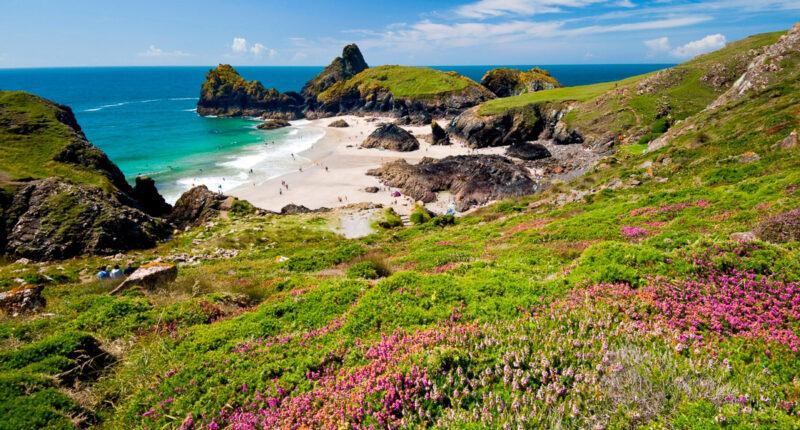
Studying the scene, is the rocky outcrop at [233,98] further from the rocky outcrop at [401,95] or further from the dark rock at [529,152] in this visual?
the dark rock at [529,152]

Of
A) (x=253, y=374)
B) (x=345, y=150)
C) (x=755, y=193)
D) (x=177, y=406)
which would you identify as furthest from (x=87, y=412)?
(x=345, y=150)

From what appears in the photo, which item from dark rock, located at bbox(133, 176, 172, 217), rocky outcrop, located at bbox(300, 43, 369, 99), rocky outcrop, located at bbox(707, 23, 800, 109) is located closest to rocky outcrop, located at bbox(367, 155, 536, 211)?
rocky outcrop, located at bbox(707, 23, 800, 109)

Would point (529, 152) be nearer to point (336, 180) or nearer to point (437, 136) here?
point (437, 136)

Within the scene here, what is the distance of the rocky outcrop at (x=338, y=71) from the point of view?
169125 mm

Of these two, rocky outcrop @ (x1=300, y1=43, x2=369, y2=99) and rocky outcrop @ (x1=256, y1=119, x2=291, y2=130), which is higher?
rocky outcrop @ (x1=300, y1=43, x2=369, y2=99)

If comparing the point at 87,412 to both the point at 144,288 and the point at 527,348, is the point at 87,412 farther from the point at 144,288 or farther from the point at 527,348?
the point at 144,288

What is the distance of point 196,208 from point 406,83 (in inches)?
4588

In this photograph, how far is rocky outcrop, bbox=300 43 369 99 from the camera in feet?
555

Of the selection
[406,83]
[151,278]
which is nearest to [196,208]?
[151,278]

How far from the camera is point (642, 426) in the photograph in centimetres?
366

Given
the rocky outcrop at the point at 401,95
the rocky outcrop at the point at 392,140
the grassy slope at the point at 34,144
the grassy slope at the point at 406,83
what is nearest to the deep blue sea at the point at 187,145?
the grassy slope at the point at 34,144

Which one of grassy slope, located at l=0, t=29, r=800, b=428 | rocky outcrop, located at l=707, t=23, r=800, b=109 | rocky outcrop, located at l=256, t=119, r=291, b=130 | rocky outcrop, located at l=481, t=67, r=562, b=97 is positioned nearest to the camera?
grassy slope, located at l=0, t=29, r=800, b=428

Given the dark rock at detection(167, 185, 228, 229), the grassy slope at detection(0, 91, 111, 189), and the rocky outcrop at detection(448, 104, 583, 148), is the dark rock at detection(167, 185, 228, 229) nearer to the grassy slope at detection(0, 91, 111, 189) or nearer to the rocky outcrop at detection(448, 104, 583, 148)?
the grassy slope at detection(0, 91, 111, 189)

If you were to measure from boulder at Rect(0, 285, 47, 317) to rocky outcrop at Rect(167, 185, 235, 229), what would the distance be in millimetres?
25648
